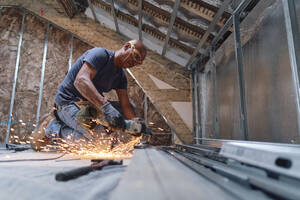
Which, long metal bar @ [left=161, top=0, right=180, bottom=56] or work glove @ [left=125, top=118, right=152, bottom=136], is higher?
long metal bar @ [left=161, top=0, right=180, bottom=56]

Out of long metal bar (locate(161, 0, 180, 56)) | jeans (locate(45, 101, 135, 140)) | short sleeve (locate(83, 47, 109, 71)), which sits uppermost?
long metal bar (locate(161, 0, 180, 56))

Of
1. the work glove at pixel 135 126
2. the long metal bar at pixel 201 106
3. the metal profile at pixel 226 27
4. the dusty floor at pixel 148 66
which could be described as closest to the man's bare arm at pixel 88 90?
the work glove at pixel 135 126

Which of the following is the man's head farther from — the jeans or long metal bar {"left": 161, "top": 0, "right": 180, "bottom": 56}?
the jeans

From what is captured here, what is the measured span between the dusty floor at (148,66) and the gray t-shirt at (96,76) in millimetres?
1159

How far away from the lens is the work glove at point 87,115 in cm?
185

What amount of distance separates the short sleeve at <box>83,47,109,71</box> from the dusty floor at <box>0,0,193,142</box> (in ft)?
4.66

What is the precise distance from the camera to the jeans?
2145mm

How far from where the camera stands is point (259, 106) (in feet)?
5.98

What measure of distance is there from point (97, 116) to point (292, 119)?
1664mm

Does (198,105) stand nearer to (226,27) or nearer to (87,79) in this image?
(226,27)

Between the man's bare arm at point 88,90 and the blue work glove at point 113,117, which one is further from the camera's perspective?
the man's bare arm at point 88,90

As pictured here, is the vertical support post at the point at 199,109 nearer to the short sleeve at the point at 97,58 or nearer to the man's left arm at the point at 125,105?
the man's left arm at the point at 125,105

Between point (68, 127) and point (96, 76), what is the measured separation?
695 millimetres

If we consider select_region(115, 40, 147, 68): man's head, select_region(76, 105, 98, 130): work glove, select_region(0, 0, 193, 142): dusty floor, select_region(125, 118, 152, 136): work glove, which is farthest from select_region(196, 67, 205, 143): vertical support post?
select_region(76, 105, 98, 130): work glove
